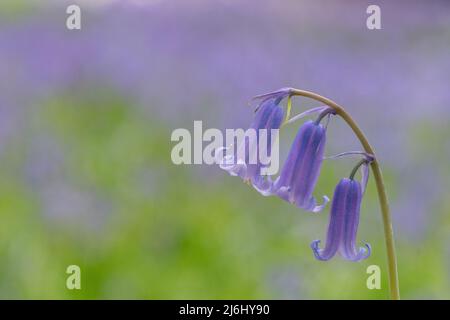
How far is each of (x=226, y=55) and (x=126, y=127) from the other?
509mm

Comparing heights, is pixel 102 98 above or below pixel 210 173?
above

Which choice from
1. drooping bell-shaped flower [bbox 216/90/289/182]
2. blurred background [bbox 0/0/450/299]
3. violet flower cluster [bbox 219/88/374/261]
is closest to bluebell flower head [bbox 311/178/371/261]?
violet flower cluster [bbox 219/88/374/261]

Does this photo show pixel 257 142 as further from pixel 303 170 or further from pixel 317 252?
pixel 317 252

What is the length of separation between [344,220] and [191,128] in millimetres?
1250

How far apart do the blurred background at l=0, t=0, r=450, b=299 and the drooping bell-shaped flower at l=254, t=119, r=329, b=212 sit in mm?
813

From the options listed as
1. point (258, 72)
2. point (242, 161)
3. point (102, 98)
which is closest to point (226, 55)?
point (258, 72)

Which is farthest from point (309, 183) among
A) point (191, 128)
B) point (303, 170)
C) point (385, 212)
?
point (191, 128)

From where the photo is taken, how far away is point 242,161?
3.72 feet

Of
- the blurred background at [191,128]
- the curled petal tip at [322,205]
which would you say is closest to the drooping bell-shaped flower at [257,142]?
the curled petal tip at [322,205]

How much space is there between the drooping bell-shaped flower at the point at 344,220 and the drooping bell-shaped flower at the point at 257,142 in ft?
0.43

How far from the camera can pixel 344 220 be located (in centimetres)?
111
